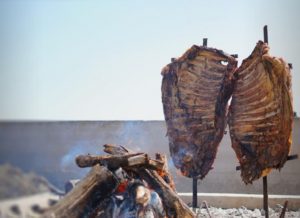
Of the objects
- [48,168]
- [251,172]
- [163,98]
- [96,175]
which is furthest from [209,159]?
[48,168]

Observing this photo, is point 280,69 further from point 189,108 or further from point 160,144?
point 160,144

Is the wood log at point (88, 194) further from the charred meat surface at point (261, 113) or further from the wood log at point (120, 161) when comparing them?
the charred meat surface at point (261, 113)

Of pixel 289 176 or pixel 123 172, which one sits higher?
pixel 123 172

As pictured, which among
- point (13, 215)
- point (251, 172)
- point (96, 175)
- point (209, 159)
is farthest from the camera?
point (209, 159)

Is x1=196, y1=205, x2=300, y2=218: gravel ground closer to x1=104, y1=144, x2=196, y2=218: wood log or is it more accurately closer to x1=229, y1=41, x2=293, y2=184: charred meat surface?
x1=229, y1=41, x2=293, y2=184: charred meat surface

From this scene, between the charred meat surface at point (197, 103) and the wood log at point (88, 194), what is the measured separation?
1780 mm

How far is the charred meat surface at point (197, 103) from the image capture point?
177 inches

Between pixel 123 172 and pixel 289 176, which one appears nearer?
pixel 123 172

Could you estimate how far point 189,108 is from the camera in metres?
4.76

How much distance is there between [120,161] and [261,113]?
182 cm

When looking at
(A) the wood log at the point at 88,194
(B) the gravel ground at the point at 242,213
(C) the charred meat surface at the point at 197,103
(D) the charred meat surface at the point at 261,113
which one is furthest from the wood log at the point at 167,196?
(B) the gravel ground at the point at 242,213

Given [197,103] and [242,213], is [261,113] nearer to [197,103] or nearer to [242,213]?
[197,103]

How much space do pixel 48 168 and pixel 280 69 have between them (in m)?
9.45

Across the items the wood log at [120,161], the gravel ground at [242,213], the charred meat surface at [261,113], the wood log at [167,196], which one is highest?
the charred meat surface at [261,113]
